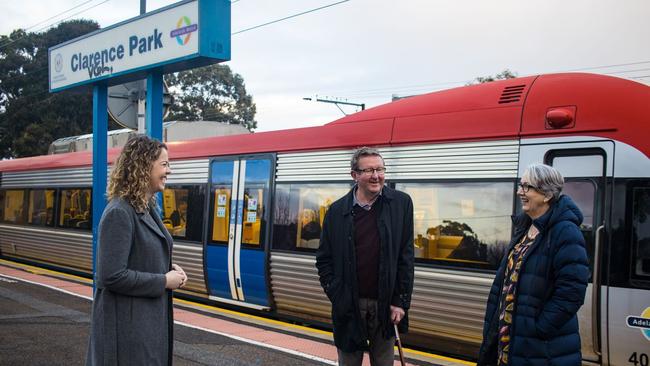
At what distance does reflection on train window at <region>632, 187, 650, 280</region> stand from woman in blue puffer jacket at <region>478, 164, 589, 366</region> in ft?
7.43

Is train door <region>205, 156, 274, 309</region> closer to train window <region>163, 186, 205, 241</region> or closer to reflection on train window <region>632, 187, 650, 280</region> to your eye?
train window <region>163, 186, 205, 241</region>

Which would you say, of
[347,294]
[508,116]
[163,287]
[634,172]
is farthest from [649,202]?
[163,287]

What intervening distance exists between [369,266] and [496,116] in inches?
125

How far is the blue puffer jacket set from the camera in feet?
10.6

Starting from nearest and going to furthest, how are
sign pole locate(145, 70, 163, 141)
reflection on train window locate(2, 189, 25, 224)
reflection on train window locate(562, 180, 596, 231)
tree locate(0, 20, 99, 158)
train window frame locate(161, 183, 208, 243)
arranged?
1. reflection on train window locate(562, 180, 596, 231)
2. sign pole locate(145, 70, 163, 141)
3. train window frame locate(161, 183, 208, 243)
4. reflection on train window locate(2, 189, 25, 224)
5. tree locate(0, 20, 99, 158)

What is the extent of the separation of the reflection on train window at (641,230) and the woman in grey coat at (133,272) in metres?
3.96

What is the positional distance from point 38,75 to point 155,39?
35.6 meters

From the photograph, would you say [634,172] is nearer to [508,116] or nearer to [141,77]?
[508,116]

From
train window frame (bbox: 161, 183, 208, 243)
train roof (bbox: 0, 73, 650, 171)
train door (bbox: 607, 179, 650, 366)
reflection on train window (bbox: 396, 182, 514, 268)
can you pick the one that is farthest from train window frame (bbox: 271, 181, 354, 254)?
train door (bbox: 607, 179, 650, 366)

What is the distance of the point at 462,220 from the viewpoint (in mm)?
6555

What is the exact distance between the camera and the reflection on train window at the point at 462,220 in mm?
6250

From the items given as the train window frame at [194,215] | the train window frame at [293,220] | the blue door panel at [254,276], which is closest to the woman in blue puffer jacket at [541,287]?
the train window frame at [293,220]

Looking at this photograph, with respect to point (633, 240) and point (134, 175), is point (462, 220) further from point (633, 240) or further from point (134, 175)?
point (134, 175)

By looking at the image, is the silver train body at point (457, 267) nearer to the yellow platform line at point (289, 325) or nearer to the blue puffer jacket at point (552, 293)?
the yellow platform line at point (289, 325)
